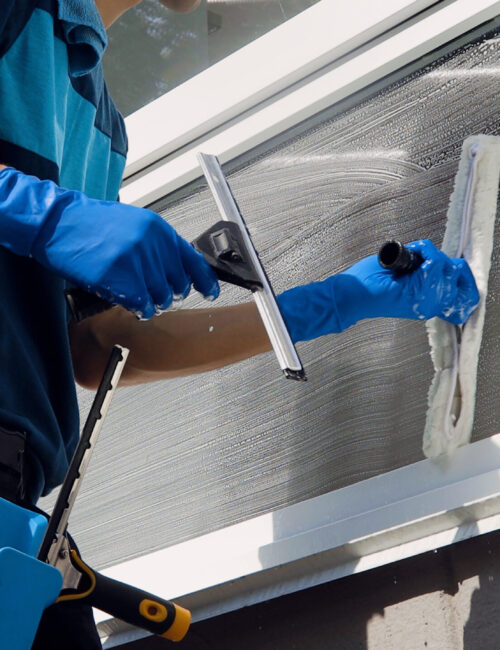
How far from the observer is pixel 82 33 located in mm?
1349

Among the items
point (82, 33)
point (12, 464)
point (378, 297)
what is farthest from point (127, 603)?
point (82, 33)

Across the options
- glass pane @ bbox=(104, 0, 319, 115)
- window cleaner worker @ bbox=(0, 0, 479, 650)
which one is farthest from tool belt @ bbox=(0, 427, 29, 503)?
glass pane @ bbox=(104, 0, 319, 115)

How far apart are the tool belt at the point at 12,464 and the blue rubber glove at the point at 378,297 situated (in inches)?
17.8

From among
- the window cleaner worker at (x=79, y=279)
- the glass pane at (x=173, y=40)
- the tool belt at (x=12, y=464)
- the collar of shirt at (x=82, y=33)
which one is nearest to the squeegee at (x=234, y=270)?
the window cleaner worker at (x=79, y=279)

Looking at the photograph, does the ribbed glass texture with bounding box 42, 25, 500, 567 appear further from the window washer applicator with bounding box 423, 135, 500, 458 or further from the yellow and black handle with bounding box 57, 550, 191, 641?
the yellow and black handle with bounding box 57, 550, 191, 641

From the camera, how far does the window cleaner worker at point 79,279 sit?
3.70 ft

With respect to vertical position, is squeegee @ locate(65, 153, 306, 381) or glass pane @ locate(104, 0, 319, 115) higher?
glass pane @ locate(104, 0, 319, 115)

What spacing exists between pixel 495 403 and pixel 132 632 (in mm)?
786

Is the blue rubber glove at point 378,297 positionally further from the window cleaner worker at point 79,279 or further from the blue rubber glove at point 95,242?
the blue rubber glove at point 95,242

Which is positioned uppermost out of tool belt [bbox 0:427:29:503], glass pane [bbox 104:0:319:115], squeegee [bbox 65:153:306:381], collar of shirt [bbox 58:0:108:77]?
glass pane [bbox 104:0:319:115]

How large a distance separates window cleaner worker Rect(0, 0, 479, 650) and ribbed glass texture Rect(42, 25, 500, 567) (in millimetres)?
163

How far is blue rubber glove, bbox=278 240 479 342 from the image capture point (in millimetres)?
1320

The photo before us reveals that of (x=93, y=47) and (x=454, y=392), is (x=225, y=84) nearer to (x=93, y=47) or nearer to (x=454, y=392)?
(x=93, y=47)

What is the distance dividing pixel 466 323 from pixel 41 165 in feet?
2.28
